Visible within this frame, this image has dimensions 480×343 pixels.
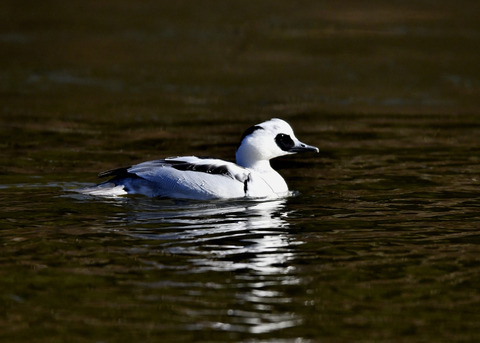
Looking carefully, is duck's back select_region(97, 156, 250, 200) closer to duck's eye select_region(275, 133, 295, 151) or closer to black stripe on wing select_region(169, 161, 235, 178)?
black stripe on wing select_region(169, 161, 235, 178)

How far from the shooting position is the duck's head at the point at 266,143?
11.6m

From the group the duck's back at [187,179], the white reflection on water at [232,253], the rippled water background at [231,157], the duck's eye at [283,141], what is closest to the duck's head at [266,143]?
the duck's eye at [283,141]

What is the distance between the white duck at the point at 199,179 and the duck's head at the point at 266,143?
12 mm

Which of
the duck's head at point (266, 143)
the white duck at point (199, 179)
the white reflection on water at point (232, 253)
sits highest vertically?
the duck's head at point (266, 143)

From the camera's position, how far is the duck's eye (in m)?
11.7

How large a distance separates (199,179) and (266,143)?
3.64 ft

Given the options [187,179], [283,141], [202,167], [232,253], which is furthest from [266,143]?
[232,253]

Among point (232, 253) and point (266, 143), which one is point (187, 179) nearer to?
point (266, 143)

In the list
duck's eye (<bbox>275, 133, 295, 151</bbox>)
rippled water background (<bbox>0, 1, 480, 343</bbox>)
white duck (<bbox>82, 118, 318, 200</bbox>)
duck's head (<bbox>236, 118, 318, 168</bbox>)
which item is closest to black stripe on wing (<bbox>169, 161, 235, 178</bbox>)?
white duck (<bbox>82, 118, 318, 200</bbox>)

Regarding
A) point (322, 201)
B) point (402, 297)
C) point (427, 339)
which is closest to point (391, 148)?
point (322, 201)

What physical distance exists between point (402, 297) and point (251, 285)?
3.95 ft

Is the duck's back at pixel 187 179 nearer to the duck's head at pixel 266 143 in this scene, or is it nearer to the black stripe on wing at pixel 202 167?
the black stripe on wing at pixel 202 167

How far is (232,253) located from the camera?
28.3 feet

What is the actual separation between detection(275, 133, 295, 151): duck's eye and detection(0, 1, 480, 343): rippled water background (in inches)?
24.5
